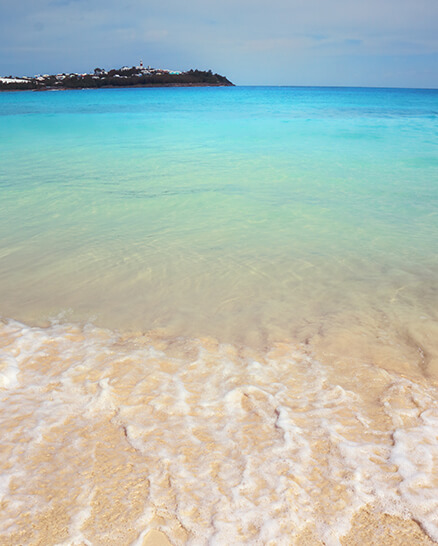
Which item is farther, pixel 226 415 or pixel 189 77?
pixel 189 77

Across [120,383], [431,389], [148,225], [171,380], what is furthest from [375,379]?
[148,225]

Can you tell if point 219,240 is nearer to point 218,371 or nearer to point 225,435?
point 218,371

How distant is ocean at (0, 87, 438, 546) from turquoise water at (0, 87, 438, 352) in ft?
0.14

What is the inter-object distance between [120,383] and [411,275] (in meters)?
4.07

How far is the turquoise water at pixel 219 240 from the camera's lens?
15.6ft

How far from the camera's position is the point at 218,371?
365cm

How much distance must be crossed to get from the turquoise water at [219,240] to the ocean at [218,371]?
43mm

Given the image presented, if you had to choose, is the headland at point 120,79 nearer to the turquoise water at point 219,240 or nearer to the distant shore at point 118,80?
the distant shore at point 118,80

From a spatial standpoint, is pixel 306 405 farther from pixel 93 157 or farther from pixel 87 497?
pixel 93 157

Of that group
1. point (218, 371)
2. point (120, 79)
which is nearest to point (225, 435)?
point (218, 371)

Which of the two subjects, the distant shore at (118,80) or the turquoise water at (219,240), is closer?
the turquoise water at (219,240)

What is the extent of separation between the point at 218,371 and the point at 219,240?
357 centimetres

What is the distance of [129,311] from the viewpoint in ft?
15.4

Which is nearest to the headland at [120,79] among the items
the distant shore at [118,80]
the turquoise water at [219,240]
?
the distant shore at [118,80]
